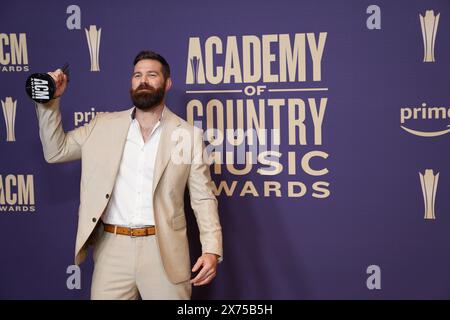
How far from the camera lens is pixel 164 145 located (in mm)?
2369

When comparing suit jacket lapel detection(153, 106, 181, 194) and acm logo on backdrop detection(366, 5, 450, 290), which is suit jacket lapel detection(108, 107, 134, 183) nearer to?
suit jacket lapel detection(153, 106, 181, 194)

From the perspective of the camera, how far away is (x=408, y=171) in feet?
9.46

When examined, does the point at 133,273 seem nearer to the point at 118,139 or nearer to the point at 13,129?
the point at 118,139

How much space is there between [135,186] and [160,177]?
5.2 inches

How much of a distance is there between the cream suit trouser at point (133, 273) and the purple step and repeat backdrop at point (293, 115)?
2.32ft

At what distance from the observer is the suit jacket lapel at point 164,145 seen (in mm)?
2320

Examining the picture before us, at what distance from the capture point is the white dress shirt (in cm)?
234

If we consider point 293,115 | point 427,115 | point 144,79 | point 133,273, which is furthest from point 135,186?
point 427,115

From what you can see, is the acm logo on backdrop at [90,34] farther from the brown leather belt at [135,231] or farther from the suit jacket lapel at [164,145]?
the brown leather belt at [135,231]

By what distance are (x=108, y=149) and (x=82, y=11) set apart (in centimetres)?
111

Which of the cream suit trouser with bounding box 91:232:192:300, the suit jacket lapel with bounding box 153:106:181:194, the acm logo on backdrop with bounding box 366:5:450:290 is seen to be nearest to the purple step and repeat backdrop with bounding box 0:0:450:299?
the acm logo on backdrop with bounding box 366:5:450:290

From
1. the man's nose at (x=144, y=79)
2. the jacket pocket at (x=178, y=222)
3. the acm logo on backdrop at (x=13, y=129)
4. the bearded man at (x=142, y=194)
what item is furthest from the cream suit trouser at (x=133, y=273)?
the acm logo on backdrop at (x=13, y=129)
